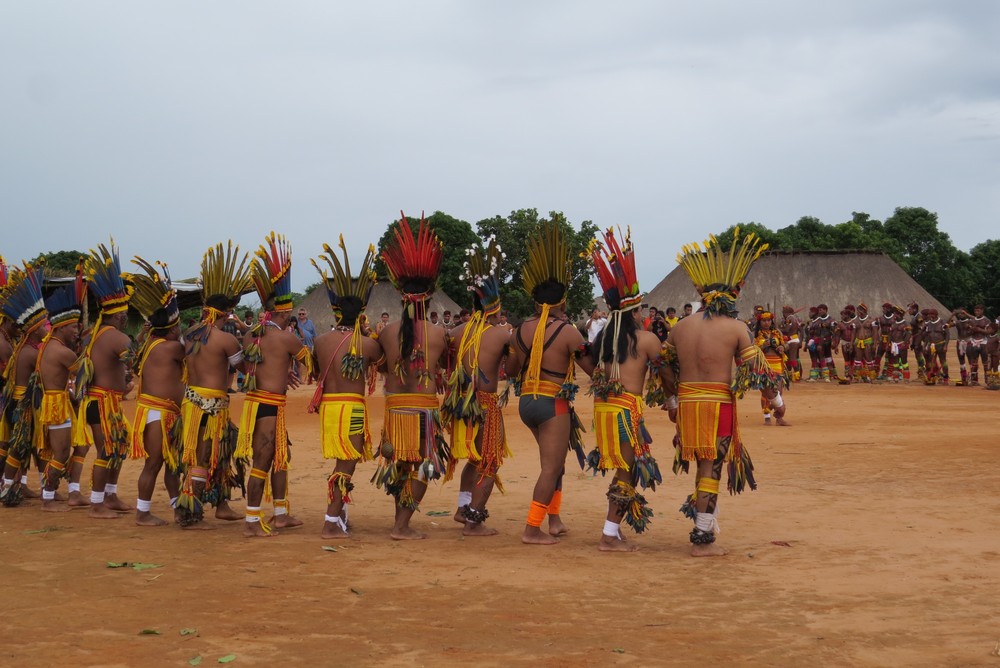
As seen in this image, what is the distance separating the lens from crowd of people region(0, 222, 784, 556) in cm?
747

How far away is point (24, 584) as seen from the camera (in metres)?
6.35

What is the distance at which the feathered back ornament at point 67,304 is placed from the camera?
9367 mm

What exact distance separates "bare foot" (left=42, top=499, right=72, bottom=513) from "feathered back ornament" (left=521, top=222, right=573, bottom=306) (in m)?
5.21

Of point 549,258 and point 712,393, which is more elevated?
point 549,258

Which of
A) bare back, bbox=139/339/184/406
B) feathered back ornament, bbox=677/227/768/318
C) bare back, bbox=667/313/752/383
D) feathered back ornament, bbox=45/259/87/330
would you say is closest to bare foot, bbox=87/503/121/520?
bare back, bbox=139/339/184/406

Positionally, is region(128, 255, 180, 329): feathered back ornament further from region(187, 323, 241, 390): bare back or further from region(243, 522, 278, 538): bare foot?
region(243, 522, 278, 538): bare foot

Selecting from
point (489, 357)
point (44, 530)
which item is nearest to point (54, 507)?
point (44, 530)

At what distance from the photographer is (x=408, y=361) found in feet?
25.7

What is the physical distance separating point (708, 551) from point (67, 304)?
6.68 metres

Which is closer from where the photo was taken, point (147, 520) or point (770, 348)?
point (147, 520)

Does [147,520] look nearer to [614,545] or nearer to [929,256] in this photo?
[614,545]

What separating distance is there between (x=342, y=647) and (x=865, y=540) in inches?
179

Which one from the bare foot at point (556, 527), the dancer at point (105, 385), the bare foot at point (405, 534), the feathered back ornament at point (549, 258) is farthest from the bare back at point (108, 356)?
the bare foot at point (556, 527)

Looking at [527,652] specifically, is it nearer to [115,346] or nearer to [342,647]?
[342,647]
